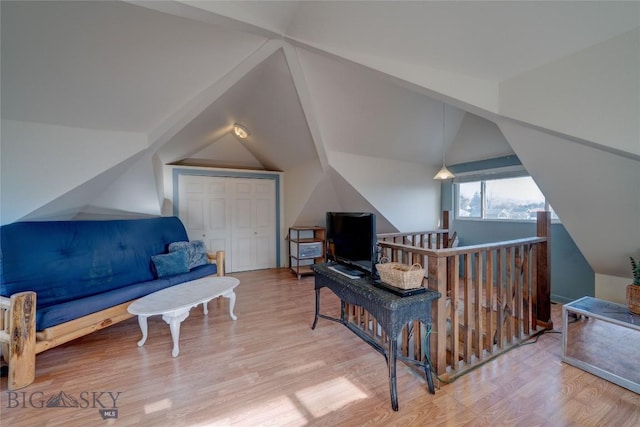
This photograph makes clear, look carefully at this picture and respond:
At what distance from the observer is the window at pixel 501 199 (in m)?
3.77

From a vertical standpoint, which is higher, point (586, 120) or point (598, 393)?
point (586, 120)

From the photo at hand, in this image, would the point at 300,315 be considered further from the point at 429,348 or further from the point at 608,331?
the point at 608,331

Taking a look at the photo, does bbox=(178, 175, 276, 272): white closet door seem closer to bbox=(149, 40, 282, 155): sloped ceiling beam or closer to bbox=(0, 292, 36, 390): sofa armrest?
bbox=(149, 40, 282, 155): sloped ceiling beam

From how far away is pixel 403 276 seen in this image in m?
1.81

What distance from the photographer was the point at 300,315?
3.12 m

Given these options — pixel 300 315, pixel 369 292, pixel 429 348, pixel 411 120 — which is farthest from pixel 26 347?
pixel 411 120

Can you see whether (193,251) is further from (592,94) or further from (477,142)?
(477,142)

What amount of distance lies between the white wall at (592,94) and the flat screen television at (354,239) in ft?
4.71

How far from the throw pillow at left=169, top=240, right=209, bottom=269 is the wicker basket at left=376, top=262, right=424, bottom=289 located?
8.85ft

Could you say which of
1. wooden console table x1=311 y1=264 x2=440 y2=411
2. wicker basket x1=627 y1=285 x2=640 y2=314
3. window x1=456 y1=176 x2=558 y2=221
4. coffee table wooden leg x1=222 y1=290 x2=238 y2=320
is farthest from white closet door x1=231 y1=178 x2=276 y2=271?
wicker basket x1=627 y1=285 x2=640 y2=314

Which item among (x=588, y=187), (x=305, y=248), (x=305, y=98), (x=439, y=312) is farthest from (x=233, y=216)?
(x=588, y=187)

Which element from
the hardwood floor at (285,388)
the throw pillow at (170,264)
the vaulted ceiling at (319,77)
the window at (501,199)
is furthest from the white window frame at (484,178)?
the throw pillow at (170,264)

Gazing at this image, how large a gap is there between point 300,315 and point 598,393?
255 centimetres

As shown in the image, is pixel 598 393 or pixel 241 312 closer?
pixel 598 393
